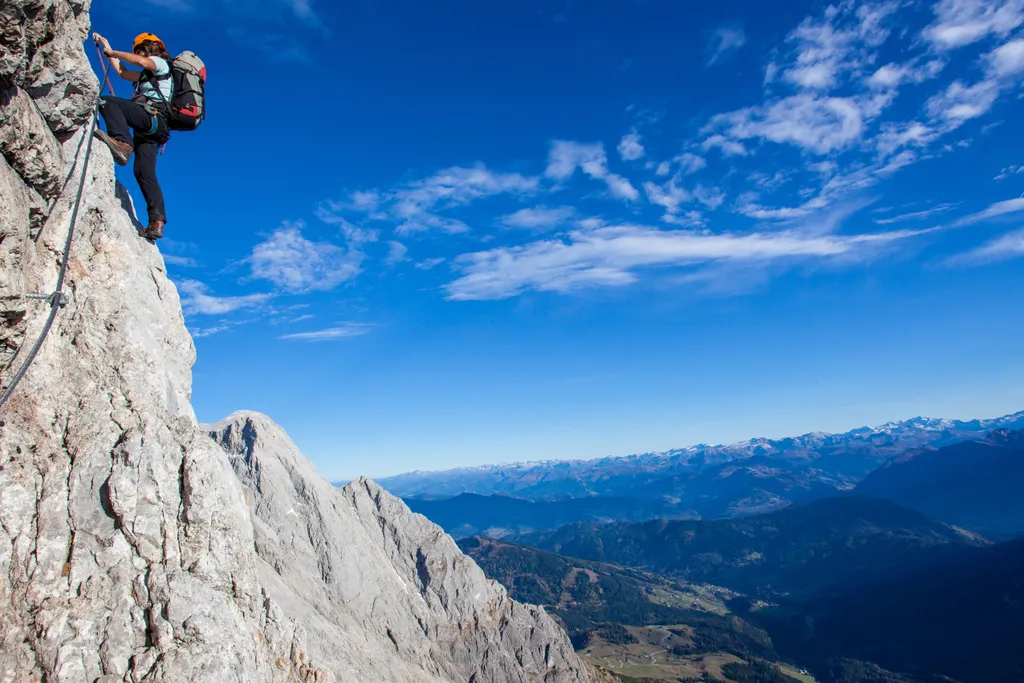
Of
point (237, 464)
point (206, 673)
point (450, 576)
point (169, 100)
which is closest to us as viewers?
point (206, 673)

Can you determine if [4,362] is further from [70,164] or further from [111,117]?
[111,117]

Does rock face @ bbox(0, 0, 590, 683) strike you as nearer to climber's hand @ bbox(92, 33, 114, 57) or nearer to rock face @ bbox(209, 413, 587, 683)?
climber's hand @ bbox(92, 33, 114, 57)

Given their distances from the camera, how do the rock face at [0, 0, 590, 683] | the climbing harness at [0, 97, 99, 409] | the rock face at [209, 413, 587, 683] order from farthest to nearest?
the rock face at [209, 413, 587, 683] < the climbing harness at [0, 97, 99, 409] < the rock face at [0, 0, 590, 683]

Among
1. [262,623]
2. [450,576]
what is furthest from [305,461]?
[262,623]

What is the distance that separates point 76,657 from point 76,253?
758cm

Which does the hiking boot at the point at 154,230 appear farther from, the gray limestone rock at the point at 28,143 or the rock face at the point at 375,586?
the rock face at the point at 375,586

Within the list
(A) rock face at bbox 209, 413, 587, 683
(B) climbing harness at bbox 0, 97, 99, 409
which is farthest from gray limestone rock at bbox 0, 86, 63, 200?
(A) rock face at bbox 209, 413, 587, 683

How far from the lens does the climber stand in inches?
491

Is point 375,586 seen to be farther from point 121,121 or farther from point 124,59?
point 124,59

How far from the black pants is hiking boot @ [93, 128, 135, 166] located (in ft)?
0.33

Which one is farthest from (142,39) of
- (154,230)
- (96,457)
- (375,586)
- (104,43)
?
(375,586)

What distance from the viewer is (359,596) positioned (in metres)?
47.3

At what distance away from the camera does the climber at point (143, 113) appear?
12.5m

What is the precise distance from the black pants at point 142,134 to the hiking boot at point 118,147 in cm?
10
